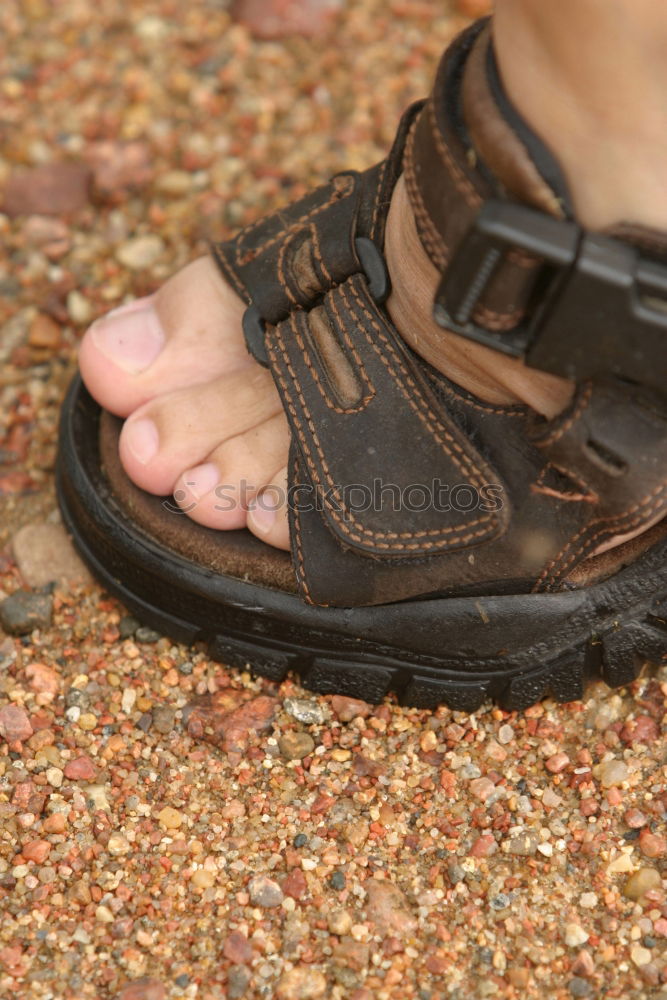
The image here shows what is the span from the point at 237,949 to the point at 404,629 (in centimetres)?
41

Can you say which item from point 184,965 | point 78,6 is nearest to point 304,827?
point 184,965

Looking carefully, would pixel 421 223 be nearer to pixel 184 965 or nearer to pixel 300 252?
pixel 300 252

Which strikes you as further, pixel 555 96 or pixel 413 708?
pixel 413 708

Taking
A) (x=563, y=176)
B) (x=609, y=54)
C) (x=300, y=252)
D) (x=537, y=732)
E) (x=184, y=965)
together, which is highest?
(x=609, y=54)

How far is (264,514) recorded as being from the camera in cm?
135

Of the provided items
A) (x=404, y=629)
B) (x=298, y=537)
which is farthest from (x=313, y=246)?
(x=404, y=629)

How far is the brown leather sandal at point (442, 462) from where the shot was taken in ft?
3.35

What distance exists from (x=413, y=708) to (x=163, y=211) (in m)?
1.11

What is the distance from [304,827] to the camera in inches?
51.4

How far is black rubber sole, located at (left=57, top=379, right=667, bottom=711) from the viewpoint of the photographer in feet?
4.28

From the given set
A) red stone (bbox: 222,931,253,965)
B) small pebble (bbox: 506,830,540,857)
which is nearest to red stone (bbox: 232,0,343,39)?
small pebble (bbox: 506,830,540,857)

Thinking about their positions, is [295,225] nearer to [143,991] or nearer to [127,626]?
[127,626]

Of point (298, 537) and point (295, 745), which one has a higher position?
point (298, 537)

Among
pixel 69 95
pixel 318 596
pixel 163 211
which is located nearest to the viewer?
pixel 318 596
